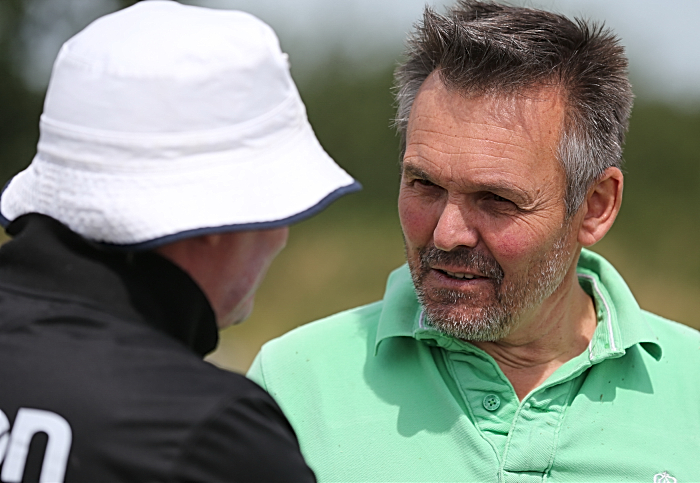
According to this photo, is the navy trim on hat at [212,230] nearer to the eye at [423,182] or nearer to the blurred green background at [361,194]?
Answer: the eye at [423,182]

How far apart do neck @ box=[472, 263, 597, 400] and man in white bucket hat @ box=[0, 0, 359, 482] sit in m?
1.21

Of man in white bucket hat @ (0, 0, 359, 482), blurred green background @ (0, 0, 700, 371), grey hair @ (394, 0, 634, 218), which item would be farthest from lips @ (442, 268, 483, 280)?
blurred green background @ (0, 0, 700, 371)

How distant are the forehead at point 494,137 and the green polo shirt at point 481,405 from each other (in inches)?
21.1

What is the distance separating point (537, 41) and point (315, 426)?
139cm

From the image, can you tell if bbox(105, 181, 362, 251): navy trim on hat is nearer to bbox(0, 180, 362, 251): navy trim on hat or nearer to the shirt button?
bbox(0, 180, 362, 251): navy trim on hat


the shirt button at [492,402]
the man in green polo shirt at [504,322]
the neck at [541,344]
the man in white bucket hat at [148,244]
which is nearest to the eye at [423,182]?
the man in green polo shirt at [504,322]

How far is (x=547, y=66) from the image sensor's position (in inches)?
95.5

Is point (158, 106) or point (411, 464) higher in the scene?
point (158, 106)

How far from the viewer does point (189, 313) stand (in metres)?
1.50

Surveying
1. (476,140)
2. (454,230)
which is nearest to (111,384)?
(454,230)

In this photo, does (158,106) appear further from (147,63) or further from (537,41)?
(537,41)

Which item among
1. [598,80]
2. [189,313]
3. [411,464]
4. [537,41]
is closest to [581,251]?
[598,80]

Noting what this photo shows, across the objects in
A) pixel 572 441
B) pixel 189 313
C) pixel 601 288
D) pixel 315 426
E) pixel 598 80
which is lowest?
pixel 315 426

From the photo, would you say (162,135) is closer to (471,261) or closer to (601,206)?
(471,261)
